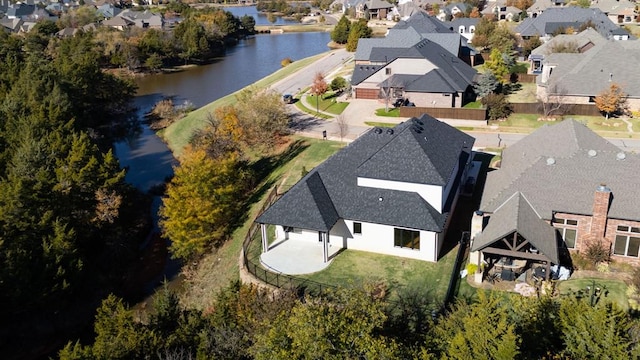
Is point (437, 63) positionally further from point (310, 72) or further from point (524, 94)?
point (310, 72)

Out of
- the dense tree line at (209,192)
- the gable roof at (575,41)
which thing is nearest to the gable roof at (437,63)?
the gable roof at (575,41)

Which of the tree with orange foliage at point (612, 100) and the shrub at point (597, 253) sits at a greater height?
the tree with orange foliage at point (612, 100)

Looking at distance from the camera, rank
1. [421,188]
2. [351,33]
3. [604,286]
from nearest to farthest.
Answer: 1. [604,286]
2. [421,188]
3. [351,33]

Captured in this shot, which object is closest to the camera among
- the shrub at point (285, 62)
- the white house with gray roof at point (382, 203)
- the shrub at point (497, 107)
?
the white house with gray roof at point (382, 203)

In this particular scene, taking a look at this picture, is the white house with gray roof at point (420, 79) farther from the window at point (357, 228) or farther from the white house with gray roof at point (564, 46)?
the window at point (357, 228)

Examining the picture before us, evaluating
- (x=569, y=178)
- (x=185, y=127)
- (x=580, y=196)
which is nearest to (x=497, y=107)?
(x=569, y=178)

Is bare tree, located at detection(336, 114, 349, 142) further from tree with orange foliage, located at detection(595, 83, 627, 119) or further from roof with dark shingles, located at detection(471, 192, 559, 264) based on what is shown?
tree with orange foliage, located at detection(595, 83, 627, 119)
